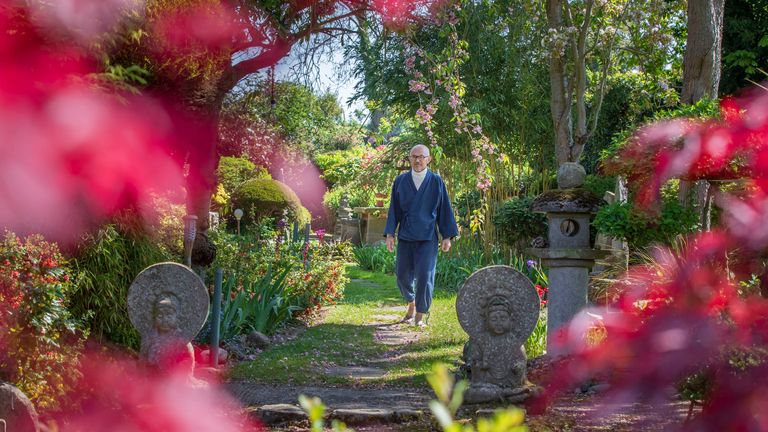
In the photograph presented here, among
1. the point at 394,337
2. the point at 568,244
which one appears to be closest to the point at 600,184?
the point at 394,337

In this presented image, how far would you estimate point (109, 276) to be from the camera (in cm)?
443

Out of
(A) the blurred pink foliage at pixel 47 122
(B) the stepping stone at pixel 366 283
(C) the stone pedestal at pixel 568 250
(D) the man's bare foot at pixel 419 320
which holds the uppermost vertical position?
(A) the blurred pink foliage at pixel 47 122

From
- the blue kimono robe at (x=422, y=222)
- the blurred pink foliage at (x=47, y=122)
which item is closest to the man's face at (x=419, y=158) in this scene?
the blue kimono robe at (x=422, y=222)

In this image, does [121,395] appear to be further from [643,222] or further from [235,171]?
[235,171]

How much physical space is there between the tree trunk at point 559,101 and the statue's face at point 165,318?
5.59 metres

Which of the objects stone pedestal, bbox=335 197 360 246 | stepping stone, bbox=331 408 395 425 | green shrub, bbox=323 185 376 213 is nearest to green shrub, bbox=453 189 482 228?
green shrub, bbox=323 185 376 213

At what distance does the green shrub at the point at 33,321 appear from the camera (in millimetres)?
3463

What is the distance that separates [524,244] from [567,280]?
622 cm

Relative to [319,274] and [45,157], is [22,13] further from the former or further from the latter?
[319,274]

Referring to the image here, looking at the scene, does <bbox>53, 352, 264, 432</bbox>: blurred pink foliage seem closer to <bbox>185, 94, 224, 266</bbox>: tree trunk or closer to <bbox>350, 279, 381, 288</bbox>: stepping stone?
<bbox>185, 94, 224, 266</bbox>: tree trunk

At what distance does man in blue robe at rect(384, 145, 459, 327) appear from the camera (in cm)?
728

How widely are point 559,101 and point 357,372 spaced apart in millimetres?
4503

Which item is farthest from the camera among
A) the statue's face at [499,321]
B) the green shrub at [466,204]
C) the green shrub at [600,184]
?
the green shrub at [466,204]

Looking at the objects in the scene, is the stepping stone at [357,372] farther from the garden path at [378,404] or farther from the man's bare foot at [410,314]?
the man's bare foot at [410,314]
